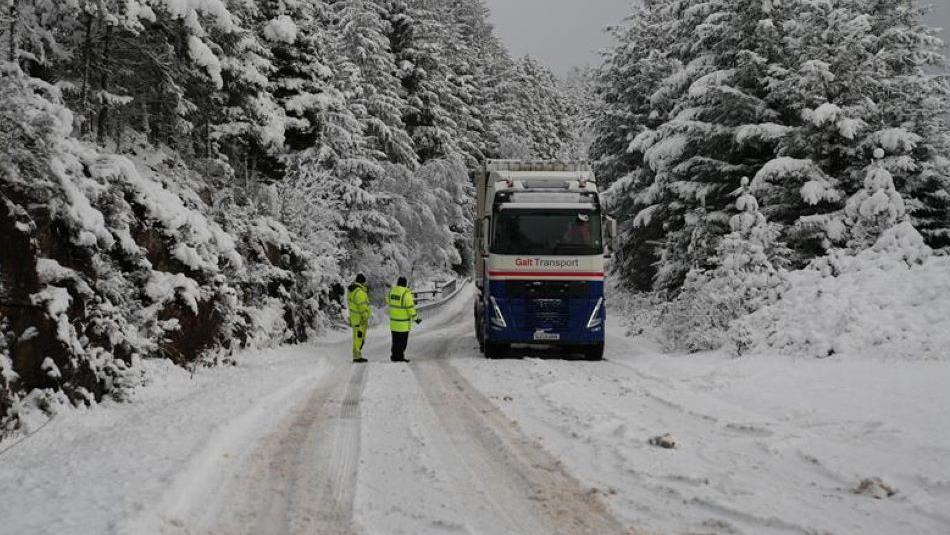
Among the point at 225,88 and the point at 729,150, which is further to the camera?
the point at 729,150

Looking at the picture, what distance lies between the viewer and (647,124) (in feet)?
95.5

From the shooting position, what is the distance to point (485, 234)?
1506 centimetres

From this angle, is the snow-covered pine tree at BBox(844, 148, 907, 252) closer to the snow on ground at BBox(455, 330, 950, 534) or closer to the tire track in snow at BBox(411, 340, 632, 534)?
the snow on ground at BBox(455, 330, 950, 534)

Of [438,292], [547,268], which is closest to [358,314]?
[547,268]

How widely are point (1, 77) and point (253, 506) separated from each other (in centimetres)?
581

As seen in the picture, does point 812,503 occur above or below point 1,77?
below

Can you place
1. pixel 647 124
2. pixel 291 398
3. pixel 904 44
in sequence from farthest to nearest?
pixel 647 124, pixel 904 44, pixel 291 398

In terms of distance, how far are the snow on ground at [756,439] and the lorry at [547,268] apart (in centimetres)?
303

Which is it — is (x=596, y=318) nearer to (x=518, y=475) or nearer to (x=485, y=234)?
(x=485, y=234)

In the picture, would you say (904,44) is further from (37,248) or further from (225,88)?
(37,248)

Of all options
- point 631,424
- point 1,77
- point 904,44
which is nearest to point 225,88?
point 1,77

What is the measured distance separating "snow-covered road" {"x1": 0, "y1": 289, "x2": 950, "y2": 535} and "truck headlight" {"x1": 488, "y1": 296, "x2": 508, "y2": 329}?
417 cm

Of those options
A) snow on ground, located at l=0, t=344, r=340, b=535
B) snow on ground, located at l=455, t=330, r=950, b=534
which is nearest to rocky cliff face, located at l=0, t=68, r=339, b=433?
snow on ground, located at l=0, t=344, r=340, b=535

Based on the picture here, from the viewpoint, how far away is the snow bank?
32.5 feet
